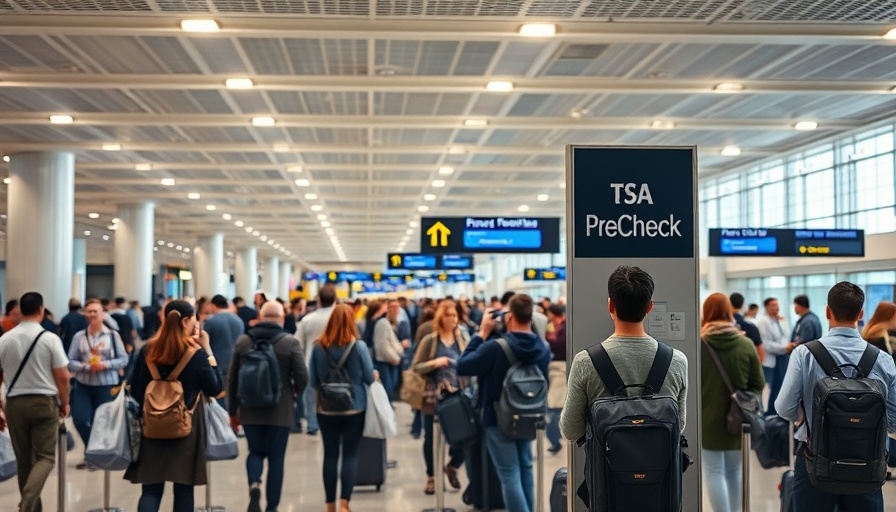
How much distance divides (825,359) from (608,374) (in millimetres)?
1892

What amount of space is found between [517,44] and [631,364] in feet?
30.5

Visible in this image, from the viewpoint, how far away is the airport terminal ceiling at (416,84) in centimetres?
1094

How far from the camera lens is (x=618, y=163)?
16.7 feet

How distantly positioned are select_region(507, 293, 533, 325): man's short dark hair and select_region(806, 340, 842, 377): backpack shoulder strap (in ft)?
7.26

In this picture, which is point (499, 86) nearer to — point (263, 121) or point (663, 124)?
point (663, 124)

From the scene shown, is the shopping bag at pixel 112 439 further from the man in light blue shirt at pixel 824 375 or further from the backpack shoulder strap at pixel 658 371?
the man in light blue shirt at pixel 824 375

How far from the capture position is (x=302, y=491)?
9.52m

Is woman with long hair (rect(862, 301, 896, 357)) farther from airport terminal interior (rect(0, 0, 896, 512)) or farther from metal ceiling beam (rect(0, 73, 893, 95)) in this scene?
metal ceiling beam (rect(0, 73, 893, 95))

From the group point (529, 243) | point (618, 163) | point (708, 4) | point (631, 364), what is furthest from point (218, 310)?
point (631, 364)

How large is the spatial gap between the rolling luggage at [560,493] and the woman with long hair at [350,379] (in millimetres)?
2292

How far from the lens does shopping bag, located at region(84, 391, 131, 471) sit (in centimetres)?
660

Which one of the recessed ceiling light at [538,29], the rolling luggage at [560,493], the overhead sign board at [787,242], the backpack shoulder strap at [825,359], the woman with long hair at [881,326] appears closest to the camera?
the backpack shoulder strap at [825,359]

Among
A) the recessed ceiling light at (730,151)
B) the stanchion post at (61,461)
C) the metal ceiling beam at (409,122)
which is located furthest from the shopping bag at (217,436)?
the recessed ceiling light at (730,151)

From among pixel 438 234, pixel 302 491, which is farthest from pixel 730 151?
pixel 302 491
